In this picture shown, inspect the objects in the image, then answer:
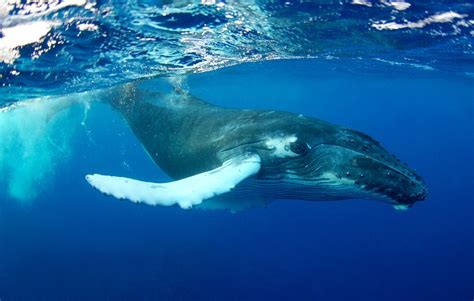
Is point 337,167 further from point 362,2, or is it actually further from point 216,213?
point 216,213

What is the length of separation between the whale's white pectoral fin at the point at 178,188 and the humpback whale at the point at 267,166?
12mm

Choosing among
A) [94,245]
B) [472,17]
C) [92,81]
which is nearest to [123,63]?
[92,81]

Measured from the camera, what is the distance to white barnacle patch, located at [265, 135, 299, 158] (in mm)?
4996

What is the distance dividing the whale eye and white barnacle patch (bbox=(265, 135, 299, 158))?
46 millimetres

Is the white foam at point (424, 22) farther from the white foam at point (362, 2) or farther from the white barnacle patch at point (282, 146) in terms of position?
the white barnacle patch at point (282, 146)

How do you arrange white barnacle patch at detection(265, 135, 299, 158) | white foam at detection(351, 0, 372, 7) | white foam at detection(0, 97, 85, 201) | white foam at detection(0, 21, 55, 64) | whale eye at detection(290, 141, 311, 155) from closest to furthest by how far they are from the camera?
whale eye at detection(290, 141, 311, 155)
white barnacle patch at detection(265, 135, 299, 158)
white foam at detection(0, 21, 55, 64)
white foam at detection(351, 0, 372, 7)
white foam at detection(0, 97, 85, 201)

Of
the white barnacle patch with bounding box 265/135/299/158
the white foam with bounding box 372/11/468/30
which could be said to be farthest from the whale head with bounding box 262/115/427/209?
the white foam with bounding box 372/11/468/30

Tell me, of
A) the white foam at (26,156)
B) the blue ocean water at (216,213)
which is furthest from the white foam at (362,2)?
the white foam at (26,156)

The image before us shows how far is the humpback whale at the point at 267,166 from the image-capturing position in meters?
4.27

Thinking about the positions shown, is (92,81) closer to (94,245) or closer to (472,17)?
(472,17)

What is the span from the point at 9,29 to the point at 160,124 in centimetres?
397

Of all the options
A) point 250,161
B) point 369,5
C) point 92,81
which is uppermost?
point 369,5

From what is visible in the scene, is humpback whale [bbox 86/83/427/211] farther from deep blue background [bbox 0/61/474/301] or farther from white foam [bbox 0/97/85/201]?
white foam [bbox 0/97/85/201]

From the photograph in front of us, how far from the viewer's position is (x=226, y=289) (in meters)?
22.4
